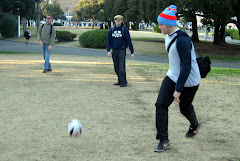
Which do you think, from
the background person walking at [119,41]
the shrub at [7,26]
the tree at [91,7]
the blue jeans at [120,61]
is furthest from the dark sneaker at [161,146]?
the tree at [91,7]

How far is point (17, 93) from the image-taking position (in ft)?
30.8

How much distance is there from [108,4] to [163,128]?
6040 centimetres

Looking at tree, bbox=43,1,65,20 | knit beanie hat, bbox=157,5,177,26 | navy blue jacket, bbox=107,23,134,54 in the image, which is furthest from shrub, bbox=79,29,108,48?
tree, bbox=43,1,65,20

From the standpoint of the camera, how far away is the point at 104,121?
6.62 metres

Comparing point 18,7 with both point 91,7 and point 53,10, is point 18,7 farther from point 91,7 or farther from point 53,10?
point 53,10

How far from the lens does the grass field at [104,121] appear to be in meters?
4.89

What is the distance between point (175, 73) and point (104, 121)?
2.18 meters

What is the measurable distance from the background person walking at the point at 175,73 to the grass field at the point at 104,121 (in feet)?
1.45

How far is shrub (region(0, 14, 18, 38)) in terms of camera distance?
46.8 metres

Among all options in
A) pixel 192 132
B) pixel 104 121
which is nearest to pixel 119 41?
pixel 104 121

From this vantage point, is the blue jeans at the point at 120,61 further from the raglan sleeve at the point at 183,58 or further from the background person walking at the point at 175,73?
the raglan sleeve at the point at 183,58

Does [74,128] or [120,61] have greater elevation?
[120,61]

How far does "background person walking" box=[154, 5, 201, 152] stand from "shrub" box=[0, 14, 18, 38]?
147 ft

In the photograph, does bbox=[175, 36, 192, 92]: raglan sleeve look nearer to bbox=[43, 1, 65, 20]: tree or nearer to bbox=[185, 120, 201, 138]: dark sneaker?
bbox=[185, 120, 201, 138]: dark sneaker
